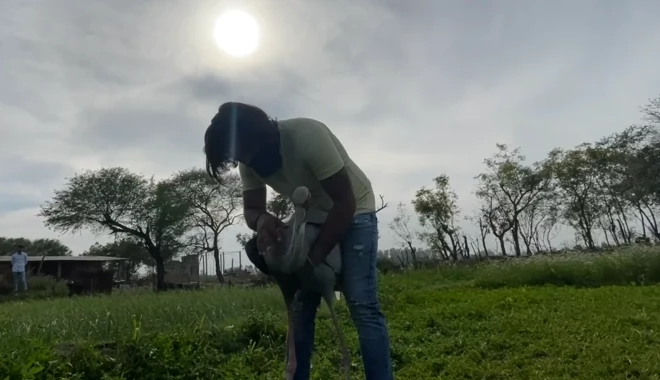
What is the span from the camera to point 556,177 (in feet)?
81.8

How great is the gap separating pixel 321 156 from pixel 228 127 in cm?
32

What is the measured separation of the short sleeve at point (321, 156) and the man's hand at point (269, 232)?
203mm

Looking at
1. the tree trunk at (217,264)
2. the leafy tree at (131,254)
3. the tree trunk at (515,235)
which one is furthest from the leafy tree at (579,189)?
the leafy tree at (131,254)

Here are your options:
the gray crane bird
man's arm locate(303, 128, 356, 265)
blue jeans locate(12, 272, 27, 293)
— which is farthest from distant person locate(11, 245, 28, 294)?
man's arm locate(303, 128, 356, 265)

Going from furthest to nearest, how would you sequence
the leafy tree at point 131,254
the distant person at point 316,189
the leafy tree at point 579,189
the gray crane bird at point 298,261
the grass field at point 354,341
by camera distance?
the leafy tree at point 131,254, the leafy tree at point 579,189, the grass field at point 354,341, the distant person at point 316,189, the gray crane bird at point 298,261

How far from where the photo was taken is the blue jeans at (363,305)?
177cm

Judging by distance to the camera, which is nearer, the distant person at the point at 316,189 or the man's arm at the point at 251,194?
the distant person at the point at 316,189

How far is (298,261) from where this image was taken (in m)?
1.63

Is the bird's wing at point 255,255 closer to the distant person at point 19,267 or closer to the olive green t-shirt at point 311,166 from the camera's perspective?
the olive green t-shirt at point 311,166

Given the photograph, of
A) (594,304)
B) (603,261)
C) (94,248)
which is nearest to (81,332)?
(594,304)

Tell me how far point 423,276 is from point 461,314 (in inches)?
278

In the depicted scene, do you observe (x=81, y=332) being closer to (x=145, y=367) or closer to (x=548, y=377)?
(x=145, y=367)

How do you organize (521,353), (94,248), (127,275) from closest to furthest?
(521,353), (127,275), (94,248)

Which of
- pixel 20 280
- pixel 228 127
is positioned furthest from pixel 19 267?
pixel 228 127
